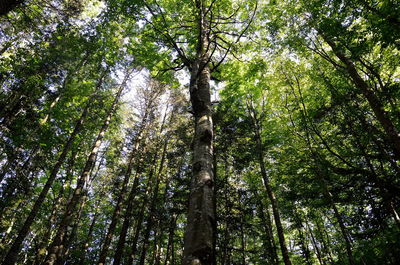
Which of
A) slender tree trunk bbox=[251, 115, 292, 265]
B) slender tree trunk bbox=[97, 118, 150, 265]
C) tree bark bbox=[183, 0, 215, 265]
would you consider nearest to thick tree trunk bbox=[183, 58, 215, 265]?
tree bark bbox=[183, 0, 215, 265]

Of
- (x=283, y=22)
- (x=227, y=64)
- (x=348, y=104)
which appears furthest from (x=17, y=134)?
(x=348, y=104)

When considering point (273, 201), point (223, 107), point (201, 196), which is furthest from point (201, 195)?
point (223, 107)

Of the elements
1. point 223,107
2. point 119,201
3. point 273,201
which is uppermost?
point 223,107

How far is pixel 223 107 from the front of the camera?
44.1 ft

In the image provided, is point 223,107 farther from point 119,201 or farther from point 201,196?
point 201,196

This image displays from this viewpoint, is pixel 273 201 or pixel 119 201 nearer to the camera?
pixel 273 201

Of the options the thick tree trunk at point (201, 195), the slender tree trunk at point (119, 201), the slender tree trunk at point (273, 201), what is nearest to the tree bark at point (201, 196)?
the thick tree trunk at point (201, 195)

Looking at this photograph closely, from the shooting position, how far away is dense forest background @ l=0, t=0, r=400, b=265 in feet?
17.6

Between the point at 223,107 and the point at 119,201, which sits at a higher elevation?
the point at 223,107

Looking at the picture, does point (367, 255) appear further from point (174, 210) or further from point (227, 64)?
point (227, 64)

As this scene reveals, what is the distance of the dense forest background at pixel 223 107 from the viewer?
5375mm

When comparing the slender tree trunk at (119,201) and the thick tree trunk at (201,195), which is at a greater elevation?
the slender tree trunk at (119,201)

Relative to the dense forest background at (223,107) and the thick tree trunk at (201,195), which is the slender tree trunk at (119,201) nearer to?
the dense forest background at (223,107)

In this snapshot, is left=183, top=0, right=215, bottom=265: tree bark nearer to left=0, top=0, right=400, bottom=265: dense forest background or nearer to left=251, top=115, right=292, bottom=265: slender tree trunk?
left=0, top=0, right=400, bottom=265: dense forest background
